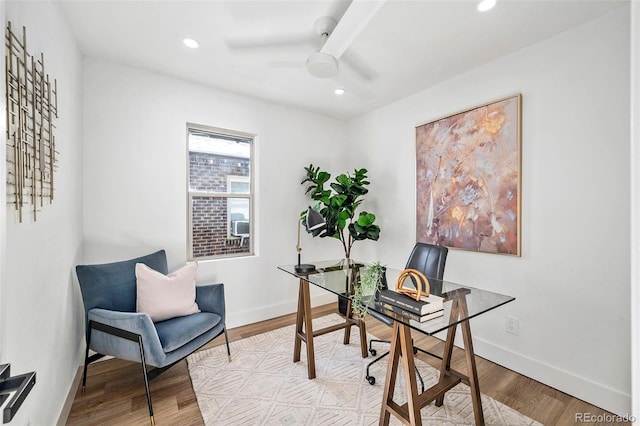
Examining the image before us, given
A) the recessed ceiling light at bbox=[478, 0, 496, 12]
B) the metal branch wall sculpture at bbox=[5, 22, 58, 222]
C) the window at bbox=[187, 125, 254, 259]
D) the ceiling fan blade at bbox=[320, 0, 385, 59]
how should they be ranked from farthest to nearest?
the window at bbox=[187, 125, 254, 259], the recessed ceiling light at bbox=[478, 0, 496, 12], the ceiling fan blade at bbox=[320, 0, 385, 59], the metal branch wall sculpture at bbox=[5, 22, 58, 222]

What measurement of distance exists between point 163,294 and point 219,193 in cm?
128

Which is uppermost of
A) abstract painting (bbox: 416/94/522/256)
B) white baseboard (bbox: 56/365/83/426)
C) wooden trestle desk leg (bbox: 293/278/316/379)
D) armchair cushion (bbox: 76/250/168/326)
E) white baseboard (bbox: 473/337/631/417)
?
abstract painting (bbox: 416/94/522/256)

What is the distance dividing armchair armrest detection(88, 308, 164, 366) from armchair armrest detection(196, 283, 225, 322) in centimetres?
58

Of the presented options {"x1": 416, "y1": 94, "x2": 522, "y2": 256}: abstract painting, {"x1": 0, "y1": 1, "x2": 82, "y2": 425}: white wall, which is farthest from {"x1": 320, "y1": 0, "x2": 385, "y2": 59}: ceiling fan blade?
Answer: {"x1": 0, "y1": 1, "x2": 82, "y2": 425}: white wall

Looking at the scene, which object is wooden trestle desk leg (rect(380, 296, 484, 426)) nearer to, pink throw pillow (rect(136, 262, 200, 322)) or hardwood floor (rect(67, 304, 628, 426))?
hardwood floor (rect(67, 304, 628, 426))

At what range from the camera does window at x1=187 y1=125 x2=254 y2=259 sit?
9.84ft

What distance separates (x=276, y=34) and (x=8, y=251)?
1.99 meters

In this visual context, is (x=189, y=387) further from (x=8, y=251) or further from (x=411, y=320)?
(x=411, y=320)

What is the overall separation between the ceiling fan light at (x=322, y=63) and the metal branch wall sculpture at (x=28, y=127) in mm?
1504

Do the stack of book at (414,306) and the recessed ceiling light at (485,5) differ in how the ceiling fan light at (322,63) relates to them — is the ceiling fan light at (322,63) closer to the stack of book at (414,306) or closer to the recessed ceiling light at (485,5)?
the recessed ceiling light at (485,5)

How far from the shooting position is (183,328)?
2.01 meters

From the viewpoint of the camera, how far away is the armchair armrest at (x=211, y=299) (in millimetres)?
2400

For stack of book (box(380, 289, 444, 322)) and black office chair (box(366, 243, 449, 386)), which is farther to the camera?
black office chair (box(366, 243, 449, 386))

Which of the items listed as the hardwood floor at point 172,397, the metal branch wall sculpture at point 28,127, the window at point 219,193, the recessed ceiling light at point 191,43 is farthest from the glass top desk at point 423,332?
the recessed ceiling light at point 191,43
